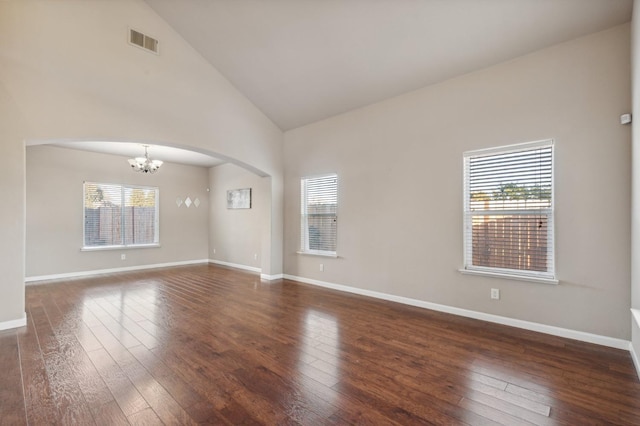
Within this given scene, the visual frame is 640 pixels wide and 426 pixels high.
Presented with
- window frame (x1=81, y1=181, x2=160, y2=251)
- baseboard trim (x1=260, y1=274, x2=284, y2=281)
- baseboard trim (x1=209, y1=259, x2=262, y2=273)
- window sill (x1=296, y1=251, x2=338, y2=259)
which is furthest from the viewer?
baseboard trim (x1=209, y1=259, x2=262, y2=273)

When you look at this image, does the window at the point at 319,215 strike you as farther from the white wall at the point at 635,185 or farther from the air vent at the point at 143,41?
the white wall at the point at 635,185

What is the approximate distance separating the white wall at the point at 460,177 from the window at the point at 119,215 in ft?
16.1

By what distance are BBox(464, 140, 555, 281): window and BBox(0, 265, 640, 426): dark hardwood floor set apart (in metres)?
0.80

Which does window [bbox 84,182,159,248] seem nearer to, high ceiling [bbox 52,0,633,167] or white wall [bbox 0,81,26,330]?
white wall [bbox 0,81,26,330]

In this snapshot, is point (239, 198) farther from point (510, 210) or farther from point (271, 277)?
point (510, 210)

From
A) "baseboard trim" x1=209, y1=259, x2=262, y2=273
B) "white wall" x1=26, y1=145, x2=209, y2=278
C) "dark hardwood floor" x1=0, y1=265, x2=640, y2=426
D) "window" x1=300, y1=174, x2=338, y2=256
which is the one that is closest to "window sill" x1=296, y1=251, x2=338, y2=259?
"window" x1=300, y1=174, x2=338, y2=256

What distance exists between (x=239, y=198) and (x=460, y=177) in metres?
5.63

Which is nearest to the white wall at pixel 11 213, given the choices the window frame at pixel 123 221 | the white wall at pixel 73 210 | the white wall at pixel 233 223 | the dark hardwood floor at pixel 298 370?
the dark hardwood floor at pixel 298 370

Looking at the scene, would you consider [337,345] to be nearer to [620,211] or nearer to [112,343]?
[112,343]

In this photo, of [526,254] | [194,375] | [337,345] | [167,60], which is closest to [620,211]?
[526,254]

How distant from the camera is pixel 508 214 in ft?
11.7

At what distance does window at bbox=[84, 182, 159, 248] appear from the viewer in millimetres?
6824

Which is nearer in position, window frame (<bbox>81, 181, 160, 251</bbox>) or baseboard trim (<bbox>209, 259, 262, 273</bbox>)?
window frame (<bbox>81, 181, 160, 251</bbox>)

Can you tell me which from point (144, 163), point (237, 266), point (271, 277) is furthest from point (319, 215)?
point (144, 163)
